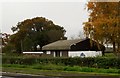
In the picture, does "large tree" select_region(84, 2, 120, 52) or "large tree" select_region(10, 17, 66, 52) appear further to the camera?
"large tree" select_region(10, 17, 66, 52)

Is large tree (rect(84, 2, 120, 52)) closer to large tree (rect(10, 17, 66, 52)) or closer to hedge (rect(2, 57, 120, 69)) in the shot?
hedge (rect(2, 57, 120, 69))

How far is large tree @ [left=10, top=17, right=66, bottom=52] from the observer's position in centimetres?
8912

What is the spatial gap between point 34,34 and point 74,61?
51831 millimetres

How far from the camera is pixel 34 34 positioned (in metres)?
89.0

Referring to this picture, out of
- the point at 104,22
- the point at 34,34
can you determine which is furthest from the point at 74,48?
the point at 104,22

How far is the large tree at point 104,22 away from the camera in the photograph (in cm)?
4912

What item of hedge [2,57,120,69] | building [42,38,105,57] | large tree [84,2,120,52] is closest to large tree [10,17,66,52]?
building [42,38,105,57]

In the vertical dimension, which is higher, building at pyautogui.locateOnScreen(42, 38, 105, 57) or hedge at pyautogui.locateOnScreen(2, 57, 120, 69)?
building at pyautogui.locateOnScreen(42, 38, 105, 57)

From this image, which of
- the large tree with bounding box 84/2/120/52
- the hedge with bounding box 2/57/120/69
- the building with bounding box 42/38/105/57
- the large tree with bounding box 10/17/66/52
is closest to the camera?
the hedge with bounding box 2/57/120/69

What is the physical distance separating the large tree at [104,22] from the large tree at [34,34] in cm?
3781

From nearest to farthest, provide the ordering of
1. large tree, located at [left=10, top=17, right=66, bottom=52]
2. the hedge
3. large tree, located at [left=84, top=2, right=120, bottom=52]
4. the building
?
the hedge < large tree, located at [left=84, top=2, right=120, bottom=52] < the building < large tree, located at [left=10, top=17, right=66, bottom=52]

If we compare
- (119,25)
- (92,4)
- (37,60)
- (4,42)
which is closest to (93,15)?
(92,4)

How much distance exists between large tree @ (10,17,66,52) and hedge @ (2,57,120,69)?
39727mm

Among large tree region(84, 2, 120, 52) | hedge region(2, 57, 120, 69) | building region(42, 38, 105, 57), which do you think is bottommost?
hedge region(2, 57, 120, 69)
